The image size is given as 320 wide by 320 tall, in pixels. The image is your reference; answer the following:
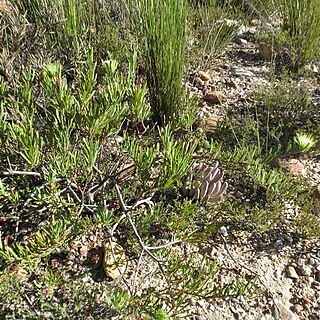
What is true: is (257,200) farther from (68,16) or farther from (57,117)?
(68,16)

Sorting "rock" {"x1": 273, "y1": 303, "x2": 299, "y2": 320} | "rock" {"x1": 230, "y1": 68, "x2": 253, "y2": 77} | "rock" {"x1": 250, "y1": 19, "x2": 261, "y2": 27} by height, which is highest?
"rock" {"x1": 250, "y1": 19, "x2": 261, "y2": 27}

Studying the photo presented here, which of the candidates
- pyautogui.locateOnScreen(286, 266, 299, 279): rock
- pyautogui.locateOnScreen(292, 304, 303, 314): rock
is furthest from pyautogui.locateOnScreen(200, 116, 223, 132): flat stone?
pyautogui.locateOnScreen(292, 304, 303, 314): rock

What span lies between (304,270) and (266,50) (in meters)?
2.02

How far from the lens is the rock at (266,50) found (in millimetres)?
3389

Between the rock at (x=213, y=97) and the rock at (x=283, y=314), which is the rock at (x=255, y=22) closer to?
the rock at (x=213, y=97)

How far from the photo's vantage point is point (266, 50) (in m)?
3.40

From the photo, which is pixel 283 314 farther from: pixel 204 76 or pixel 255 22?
pixel 255 22

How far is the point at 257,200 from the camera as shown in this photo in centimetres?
219

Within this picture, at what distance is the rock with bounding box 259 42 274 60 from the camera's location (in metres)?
3.39

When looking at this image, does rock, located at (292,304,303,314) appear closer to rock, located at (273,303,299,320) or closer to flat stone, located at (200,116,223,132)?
rock, located at (273,303,299,320)

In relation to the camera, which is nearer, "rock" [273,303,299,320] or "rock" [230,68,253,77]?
"rock" [273,303,299,320]

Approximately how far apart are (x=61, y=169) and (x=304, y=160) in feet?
4.86

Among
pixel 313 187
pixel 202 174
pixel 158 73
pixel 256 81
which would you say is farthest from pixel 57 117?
pixel 256 81

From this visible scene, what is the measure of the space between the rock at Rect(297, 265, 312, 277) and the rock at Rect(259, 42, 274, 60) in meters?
1.95
